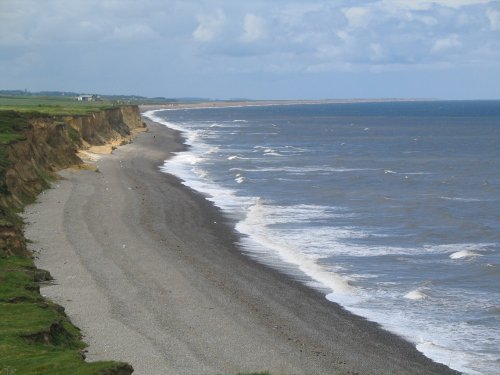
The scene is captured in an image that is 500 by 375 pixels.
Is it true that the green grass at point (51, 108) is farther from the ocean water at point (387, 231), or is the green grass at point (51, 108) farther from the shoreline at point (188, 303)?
the shoreline at point (188, 303)

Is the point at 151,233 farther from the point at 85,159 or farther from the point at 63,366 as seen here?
the point at 85,159

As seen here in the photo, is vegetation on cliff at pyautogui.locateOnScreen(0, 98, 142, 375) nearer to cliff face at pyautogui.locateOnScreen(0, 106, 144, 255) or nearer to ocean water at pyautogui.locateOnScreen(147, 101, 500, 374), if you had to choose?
cliff face at pyautogui.locateOnScreen(0, 106, 144, 255)

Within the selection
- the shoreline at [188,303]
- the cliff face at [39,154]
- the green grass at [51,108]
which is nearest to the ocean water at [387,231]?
the shoreline at [188,303]

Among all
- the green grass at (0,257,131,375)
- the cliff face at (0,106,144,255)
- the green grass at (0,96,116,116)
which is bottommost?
the green grass at (0,257,131,375)

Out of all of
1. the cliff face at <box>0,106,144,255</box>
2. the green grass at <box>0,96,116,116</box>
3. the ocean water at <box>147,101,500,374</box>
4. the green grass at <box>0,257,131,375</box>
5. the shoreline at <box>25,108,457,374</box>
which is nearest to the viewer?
the green grass at <box>0,257,131,375</box>

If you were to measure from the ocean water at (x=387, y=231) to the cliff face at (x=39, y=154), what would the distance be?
938 cm

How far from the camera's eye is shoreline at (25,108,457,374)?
65.3 ft

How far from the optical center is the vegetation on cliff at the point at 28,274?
51.1 ft

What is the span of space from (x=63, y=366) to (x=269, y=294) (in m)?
12.3

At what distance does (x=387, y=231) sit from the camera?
1537 inches

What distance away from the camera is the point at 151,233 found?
36.2m

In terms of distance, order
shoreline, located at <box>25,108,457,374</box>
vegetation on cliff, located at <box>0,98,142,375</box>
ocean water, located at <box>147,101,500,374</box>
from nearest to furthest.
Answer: vegetation on cliff, located at <box>0,98,142,375</box>, shoreline, located at <box>25,108,457,374</box>, ocean water, located at <box>147,101,500,374</box>

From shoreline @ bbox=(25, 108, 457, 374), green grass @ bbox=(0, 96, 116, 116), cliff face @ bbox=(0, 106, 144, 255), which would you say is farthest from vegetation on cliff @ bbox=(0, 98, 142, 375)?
green grass @ bbox=(0, 96, 116, 116)

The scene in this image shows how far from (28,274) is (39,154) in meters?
29.2
